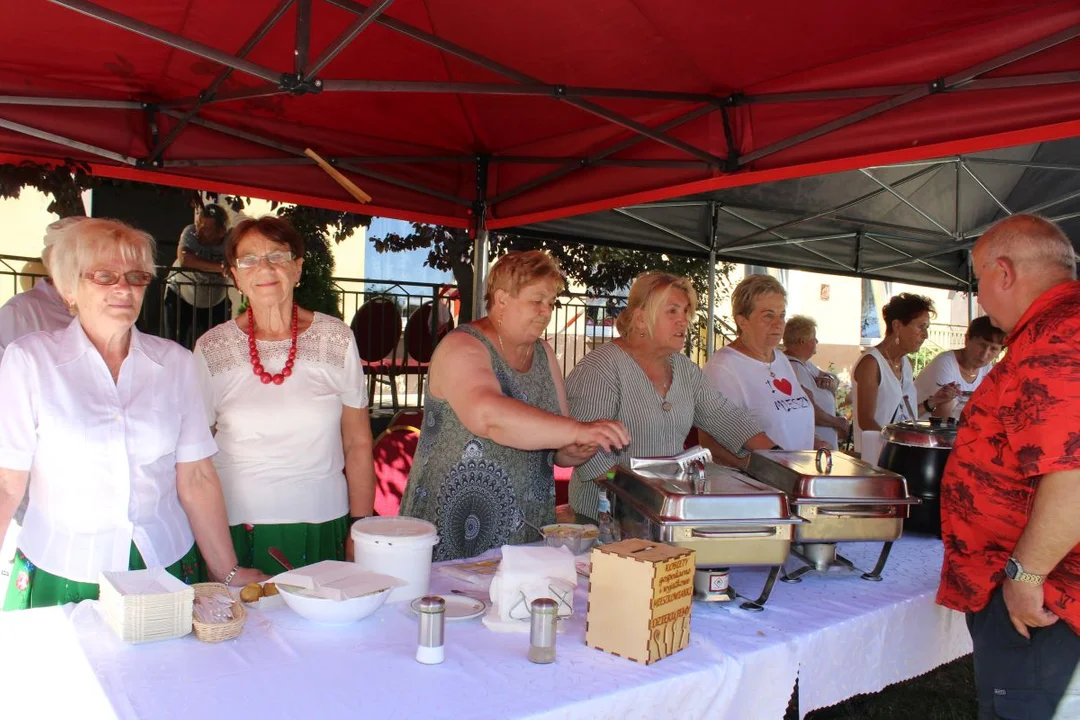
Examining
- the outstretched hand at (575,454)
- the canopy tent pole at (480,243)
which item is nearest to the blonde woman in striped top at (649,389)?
the outstretched hand at (575,454)

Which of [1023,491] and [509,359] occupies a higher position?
[509,359]

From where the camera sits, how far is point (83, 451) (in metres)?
1.89

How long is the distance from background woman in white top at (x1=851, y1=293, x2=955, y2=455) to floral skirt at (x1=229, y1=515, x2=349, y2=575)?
309 centimetres

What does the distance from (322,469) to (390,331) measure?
4945 millimetres

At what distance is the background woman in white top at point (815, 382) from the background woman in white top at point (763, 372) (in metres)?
0.97

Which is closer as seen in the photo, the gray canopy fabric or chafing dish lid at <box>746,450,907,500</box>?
chafing dish lid at <box>746,450,907,500</box>

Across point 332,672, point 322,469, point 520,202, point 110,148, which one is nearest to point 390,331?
point 520,202

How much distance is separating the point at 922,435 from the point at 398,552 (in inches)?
68.0

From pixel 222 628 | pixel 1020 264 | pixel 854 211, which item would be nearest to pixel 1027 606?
pixel 1020 264

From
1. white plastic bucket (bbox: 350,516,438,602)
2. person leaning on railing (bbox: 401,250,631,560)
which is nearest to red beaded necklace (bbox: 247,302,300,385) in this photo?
person leaning on railing (bbox: 401,250,631,560)

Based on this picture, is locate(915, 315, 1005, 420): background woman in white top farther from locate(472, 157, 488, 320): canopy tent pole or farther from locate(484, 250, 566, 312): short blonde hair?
locate(484, 250, 566, 312): short blonde hair

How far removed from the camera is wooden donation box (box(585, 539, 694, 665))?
5.00 ft

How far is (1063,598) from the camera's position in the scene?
5.71 ft

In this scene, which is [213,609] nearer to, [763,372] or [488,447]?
[488,447]
